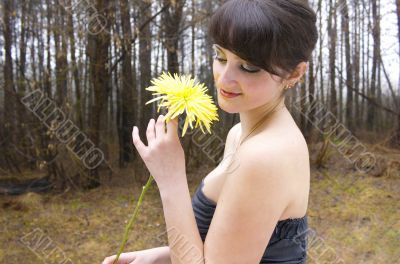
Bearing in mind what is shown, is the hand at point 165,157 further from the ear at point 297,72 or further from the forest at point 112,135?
the forest at point 112,135

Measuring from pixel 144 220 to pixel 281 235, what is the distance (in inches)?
151

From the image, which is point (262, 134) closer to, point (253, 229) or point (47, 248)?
point (253, 229)

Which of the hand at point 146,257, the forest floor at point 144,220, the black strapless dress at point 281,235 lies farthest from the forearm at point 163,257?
the forest floor at point 144,220

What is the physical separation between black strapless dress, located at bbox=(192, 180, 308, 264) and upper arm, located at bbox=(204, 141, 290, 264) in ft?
0.37

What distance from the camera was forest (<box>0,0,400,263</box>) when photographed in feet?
14.2

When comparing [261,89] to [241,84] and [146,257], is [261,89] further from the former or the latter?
[146,257]

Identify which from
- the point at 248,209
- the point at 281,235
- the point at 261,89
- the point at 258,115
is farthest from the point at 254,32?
the point at 281,235

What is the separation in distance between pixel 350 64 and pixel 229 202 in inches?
301

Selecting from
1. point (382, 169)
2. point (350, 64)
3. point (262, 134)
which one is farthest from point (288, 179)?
point (350, 64)

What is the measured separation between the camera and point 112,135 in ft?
21.1

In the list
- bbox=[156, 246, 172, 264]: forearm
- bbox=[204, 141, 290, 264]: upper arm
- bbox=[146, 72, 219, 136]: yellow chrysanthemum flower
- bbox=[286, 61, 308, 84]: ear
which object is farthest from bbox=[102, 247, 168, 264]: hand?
bbox=[286, 61, 308, 84]: ear

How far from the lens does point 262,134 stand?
2.94 ft

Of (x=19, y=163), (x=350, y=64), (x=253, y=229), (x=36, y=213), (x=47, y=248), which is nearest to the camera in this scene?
(x=253, y=229)

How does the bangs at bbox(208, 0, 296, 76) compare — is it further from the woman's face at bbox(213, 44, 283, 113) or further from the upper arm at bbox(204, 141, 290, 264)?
the upper arm at bbox(204, 141, 290, 264)
